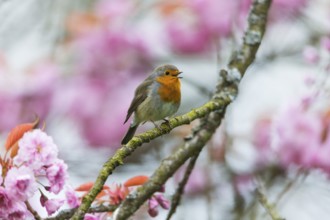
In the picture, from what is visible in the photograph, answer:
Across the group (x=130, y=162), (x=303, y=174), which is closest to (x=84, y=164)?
(x=130, y=162)

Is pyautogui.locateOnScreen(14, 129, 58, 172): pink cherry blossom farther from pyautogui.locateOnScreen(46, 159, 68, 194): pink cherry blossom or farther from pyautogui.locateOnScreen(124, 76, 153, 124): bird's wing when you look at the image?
pyautogui.locateOnScreen(124, 76, 153, 124): bird's wing

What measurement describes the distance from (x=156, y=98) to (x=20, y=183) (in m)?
1.81

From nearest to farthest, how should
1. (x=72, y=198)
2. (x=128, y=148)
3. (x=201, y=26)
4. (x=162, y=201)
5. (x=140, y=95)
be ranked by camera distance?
(x=128, y=148)
(x=72, y=198)
(x=162, y=201)
(x=140, y=95)
(x=201, y=26)

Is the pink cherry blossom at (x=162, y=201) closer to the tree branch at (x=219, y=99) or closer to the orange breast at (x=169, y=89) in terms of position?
the tree branch at (x=219, y=99)

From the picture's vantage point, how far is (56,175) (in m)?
2.34

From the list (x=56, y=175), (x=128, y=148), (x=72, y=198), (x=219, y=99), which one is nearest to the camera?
(x=128, y=148)

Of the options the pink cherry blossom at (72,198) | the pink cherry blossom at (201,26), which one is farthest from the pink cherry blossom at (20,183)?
the pink cherry blossom at (201,26)


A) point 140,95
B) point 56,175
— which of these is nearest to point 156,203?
point 56,175

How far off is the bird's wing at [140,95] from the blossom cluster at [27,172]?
1603 millimetres

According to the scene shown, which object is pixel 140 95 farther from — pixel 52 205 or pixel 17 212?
pixel 17 212

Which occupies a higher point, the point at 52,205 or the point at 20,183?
the point at 20,183

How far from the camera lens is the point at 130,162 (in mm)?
4469

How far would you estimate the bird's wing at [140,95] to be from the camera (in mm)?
4020

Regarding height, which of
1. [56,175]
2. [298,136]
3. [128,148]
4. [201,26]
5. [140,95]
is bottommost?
[298,136]
